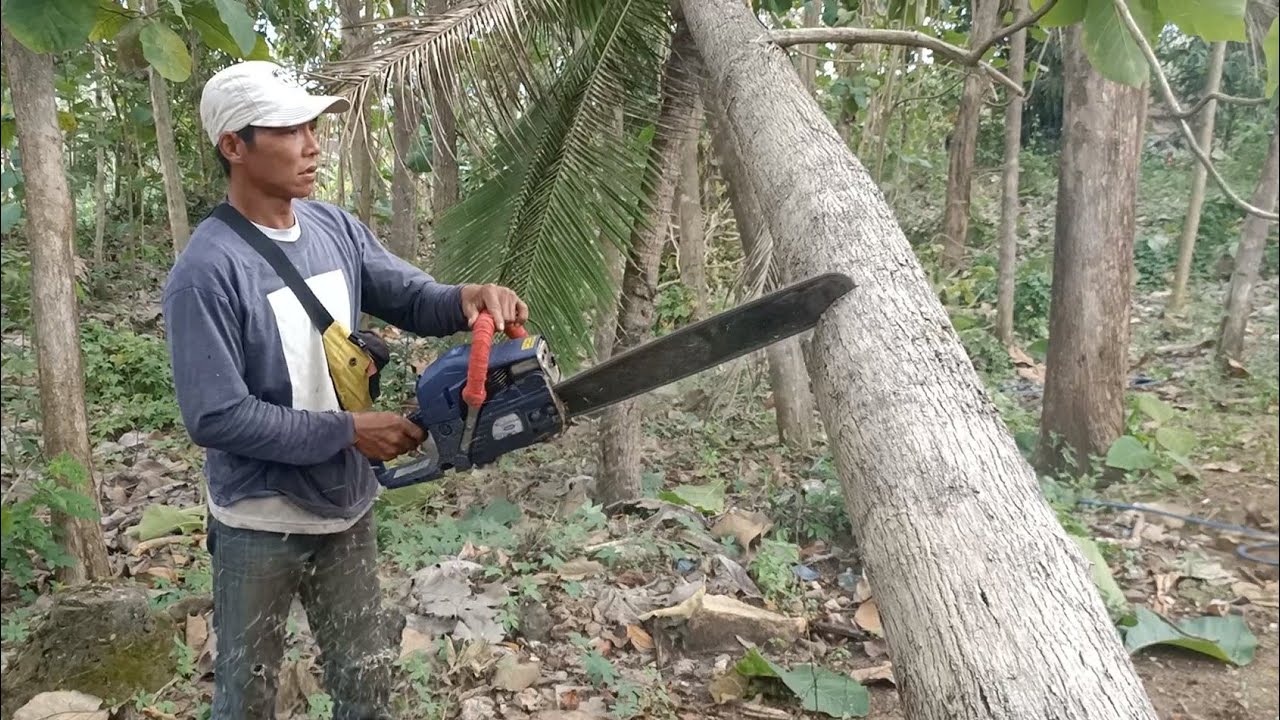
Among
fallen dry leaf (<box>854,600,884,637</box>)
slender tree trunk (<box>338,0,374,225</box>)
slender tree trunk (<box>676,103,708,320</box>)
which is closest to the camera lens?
slender tree trunk (<box>338,0,374,225</box>)

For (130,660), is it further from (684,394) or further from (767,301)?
(684,394)

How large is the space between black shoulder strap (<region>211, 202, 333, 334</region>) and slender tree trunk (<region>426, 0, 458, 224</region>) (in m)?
1.17

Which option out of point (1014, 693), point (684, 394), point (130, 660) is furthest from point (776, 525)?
point (1014, 693)

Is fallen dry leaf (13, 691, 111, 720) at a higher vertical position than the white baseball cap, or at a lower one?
lower

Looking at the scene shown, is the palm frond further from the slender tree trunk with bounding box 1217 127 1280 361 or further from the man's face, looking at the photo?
the slender tree trunk with bounding box 1217 127 1280 361

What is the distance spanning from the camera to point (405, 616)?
2992 mm

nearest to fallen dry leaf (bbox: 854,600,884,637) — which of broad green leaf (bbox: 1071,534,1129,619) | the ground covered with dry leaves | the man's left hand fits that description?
the ground covered with dry leaves

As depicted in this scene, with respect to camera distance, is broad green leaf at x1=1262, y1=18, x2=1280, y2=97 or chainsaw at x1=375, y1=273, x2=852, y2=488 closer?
broad green leaf at x1=1262, y1=18, x2=1280, y2=97

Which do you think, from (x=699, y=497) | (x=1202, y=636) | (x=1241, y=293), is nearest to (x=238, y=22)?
(x=699, y=497)

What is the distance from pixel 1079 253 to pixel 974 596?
13.7 ft

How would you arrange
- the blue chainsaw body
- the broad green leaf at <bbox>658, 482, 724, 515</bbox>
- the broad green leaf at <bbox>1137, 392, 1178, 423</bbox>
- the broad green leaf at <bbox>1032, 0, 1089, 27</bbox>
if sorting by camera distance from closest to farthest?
the blue chainsaw body < the broad green leaf at <bbox>1032, 0, 1089, 27</bbox> < the broad green leaf at <bbox>658, 482, 724, 515</bbox> < the broad green leaf at <bbox>1137, 392, 1178, 423</bbox>

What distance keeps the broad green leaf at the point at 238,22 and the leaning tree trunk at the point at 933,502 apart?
4.18 feet

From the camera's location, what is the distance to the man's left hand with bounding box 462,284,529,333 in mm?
1978

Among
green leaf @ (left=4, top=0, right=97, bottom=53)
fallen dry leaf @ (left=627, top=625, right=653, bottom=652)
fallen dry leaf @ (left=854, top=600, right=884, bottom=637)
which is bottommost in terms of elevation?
fallen dry leaf @ (left=854, top=600, right=884, bottom=637)
